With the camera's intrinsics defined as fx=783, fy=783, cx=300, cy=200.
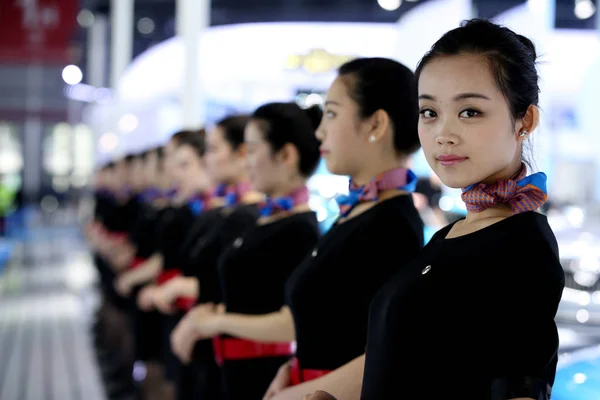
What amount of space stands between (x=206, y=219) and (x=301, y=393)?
1599 millimetres

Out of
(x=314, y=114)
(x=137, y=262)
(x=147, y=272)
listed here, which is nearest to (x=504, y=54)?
(x=314, y=114)

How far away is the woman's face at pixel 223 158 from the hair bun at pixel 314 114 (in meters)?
0.61

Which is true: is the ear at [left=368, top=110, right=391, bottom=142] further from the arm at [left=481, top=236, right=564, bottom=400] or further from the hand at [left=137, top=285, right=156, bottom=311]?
the hand at [left=137, top=285, right=156, bottom=311]

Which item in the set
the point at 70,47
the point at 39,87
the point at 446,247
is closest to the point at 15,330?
the point at 70,47

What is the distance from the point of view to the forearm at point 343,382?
1.52 meters

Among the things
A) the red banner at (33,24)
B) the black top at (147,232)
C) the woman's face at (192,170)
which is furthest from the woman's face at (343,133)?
the red banner at (33,24)

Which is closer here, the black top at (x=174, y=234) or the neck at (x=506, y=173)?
the neck at (x=506, y=173)

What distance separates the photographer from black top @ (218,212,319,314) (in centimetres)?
224

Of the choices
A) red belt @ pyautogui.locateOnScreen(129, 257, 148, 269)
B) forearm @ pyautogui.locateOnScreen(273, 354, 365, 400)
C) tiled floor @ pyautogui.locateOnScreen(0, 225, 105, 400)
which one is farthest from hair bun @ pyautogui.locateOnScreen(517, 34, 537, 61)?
tiled floor @ pyautogui.locateOnScreen(0, 225, 105, 400)

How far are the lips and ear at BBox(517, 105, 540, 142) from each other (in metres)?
0.10

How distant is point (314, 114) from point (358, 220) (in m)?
0.70

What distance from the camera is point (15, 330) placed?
7258mm

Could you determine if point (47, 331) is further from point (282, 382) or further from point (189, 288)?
point (282, 382)

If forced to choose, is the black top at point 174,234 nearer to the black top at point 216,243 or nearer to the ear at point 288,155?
the black top at point 216,243
